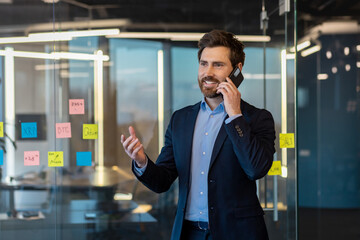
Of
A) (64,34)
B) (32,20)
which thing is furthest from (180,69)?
(32,20)

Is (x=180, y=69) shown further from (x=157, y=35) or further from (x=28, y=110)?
(x=28, y=110)

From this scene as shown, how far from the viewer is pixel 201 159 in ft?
5.52

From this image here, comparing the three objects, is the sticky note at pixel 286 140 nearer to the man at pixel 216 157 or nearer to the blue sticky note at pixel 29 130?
the man at pixel 216 157

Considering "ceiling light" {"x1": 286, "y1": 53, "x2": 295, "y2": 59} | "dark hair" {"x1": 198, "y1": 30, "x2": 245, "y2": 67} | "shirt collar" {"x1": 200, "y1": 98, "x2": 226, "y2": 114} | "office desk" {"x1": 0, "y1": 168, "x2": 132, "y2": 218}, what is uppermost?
"ceiling light" {"x1": 286, "y1": 53, "x2": 295, "y2": 59}

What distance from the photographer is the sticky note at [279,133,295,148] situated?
3.40 metres

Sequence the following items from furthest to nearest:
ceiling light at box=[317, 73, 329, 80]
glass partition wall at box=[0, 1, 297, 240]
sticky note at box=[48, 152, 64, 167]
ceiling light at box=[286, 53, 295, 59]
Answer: ceiling light at box=[317, 73, 329, 80] → glass partition wall at box=[0, 1, 297, 240] → sticky note at box=[48, 152, 64, 167] → ceiling light at box=[286, 53, 295, 59]

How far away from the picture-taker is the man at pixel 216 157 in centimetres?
156

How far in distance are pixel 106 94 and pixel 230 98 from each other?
2670 mm

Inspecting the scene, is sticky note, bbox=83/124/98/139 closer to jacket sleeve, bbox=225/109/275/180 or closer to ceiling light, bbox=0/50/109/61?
ceiling light, bbox=0/50/109/61

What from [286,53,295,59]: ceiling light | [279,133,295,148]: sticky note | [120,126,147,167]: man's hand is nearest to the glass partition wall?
[279,133,295,148]: sticky note

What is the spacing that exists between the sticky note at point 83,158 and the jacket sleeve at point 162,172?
227 centimetres

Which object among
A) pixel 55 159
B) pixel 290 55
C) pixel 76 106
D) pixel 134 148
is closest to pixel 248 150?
pixel 134 148

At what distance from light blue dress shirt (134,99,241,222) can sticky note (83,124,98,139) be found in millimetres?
2354

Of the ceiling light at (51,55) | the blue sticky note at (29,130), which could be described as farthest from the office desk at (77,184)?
the ceiling light at (51,55)
